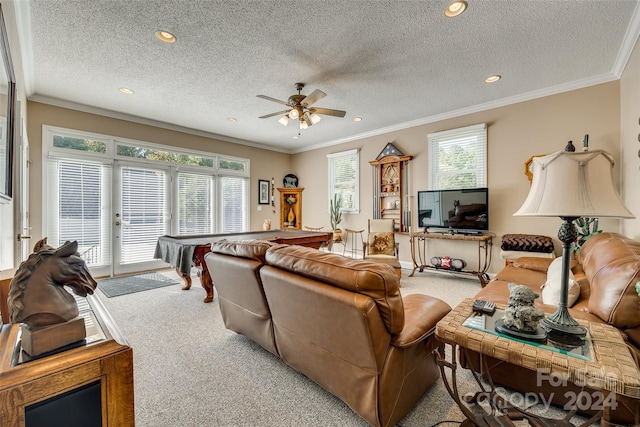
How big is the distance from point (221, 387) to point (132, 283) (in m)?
3.31

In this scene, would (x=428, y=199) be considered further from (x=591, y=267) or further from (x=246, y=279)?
(x=246, y=279)

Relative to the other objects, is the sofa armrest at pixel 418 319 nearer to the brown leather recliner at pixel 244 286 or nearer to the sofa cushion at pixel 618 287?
the sofa cushion at pixel 618 287

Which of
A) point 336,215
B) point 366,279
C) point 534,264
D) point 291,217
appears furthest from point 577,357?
point 291,217

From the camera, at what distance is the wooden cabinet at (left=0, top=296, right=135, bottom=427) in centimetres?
66

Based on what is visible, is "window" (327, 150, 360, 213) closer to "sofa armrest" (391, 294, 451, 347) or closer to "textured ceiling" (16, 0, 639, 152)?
"textured ceiling" (16, 0, 639, 152)

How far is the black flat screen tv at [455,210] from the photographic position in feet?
13.6

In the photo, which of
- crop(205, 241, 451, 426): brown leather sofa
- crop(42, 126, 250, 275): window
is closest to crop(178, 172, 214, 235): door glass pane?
crop(42, 126, 250, 275): window

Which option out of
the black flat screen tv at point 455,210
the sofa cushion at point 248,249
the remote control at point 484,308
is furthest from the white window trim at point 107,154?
the remote control at point 484,308

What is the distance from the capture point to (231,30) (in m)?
2.51

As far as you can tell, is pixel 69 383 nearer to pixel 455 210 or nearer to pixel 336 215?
pixel 455 210

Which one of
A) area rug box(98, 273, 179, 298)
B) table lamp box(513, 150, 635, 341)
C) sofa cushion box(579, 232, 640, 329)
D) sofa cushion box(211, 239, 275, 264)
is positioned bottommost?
area rug box(98, 273, 179, 298)

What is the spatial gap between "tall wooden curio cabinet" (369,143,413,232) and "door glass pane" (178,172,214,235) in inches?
140

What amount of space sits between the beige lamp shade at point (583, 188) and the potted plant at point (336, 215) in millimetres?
4995

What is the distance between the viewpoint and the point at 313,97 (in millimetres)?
3109
